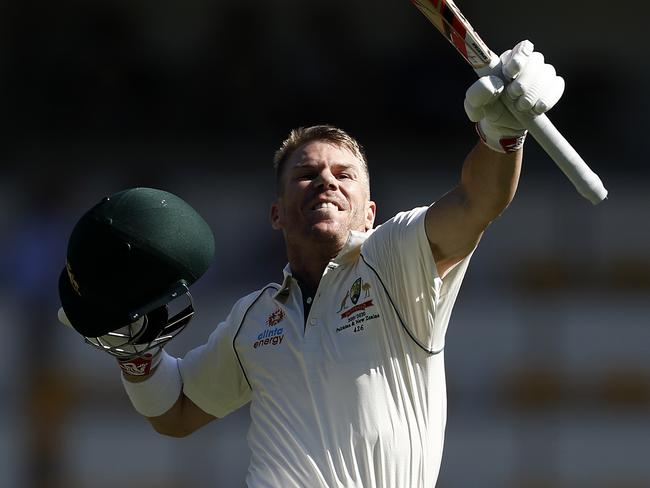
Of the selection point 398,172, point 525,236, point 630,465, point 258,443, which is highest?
point 398,172

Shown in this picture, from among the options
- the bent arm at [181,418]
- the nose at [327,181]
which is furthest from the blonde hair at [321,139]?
the bent arm at [181,418]

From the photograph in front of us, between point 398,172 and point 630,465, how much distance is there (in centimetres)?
197

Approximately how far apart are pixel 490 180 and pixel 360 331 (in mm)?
533

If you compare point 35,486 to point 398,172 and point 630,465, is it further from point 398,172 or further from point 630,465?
point 630,465

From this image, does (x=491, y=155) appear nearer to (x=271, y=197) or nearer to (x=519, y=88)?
(x=519, y=88)

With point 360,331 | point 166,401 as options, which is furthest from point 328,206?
Result: point 166,401

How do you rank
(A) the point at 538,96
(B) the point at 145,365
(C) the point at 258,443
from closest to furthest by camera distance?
(A) the point at 538,96
(C) the point at 258,443
(B) the point at 145,365

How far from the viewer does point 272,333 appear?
354 centimetres

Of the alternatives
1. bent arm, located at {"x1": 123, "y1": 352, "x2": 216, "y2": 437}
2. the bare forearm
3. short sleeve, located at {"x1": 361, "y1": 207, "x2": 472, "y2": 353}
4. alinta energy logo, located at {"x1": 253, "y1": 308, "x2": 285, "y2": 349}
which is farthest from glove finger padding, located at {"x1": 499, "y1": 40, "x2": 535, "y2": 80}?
bent arm, located at {"x1": 123, "y1": 352, "x2": 216, "y2": 437}

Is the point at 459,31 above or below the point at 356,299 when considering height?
above

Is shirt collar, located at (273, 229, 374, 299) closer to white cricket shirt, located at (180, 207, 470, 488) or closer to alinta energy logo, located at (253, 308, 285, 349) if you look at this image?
white cricket shirt, located at (180, 207, 470, 488)

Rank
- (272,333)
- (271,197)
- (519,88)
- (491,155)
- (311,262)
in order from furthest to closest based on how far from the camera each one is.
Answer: (271,197)
(311,262)
(272,333)
(491,155)
(519,88)

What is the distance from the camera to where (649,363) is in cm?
698

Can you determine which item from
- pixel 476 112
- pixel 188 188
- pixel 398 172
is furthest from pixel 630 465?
pixel 476 112
